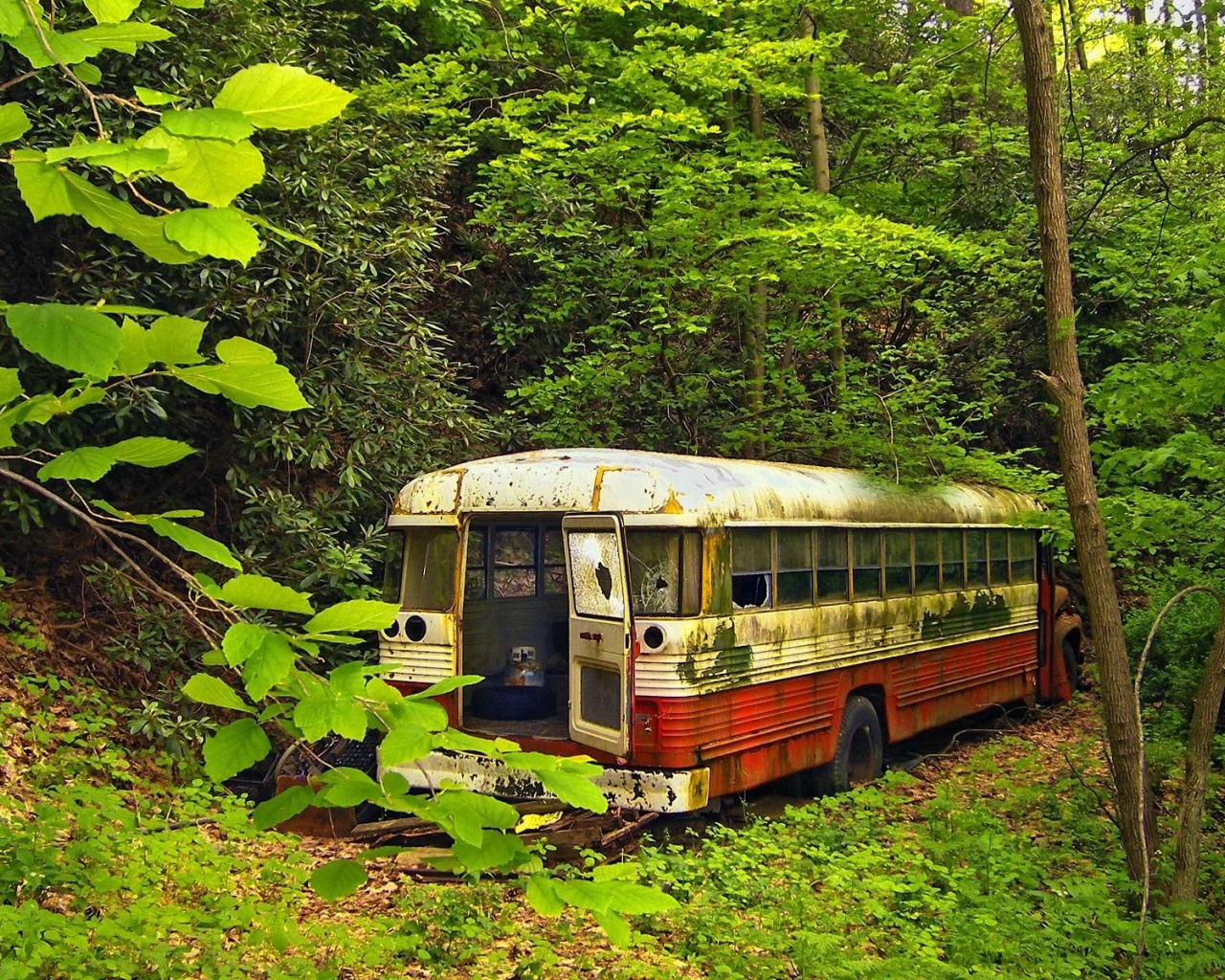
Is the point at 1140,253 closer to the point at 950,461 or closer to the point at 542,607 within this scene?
the point at 950,461

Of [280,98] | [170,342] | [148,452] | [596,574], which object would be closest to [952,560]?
[596,574]

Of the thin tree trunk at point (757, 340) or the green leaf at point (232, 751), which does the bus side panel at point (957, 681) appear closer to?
the thin tree trunk at point (757, 340)

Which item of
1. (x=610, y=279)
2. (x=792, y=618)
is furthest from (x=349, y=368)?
(x=792, y=618)

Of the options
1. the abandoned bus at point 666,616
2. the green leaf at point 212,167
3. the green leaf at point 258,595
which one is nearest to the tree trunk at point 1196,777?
the abandoned bus at point 666,616

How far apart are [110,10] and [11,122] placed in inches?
8.8

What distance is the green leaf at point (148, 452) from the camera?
1.84 m

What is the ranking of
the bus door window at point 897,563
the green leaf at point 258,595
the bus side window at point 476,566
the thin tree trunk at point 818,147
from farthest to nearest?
the thin tree trunk at point 818,147 < the bus door window at point 897,563 < the bus side window at point 476,566 < the green leaf at point 258,595

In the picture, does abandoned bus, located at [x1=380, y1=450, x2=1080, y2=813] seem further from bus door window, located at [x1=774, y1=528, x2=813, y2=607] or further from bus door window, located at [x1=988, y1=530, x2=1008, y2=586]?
bus door window, located at [x1=988, y1=530, x2=1008, y2=586]

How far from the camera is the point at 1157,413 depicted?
7.06 m

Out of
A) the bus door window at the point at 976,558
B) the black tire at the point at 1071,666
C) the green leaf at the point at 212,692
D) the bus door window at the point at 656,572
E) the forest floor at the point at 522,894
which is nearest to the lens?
the green leaf at the point at 212,692

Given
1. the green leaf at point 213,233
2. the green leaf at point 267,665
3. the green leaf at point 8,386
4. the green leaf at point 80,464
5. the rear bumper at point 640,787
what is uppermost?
the green leaf at point 213,233

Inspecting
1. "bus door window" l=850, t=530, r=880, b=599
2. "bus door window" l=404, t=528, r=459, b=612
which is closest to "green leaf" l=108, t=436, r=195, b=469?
"bus door window" l=404, t=528, r=459, b=612

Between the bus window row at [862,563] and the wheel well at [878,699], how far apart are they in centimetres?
84

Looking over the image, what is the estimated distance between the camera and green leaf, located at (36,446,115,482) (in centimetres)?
178
